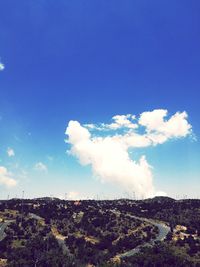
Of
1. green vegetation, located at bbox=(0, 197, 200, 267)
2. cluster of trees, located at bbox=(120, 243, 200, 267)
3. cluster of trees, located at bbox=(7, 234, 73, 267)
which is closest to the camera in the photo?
cluster of trees, located at bbox=(7, 234, 73, 267)

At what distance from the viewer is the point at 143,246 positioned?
102938 millimetres

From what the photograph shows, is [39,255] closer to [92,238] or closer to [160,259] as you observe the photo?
[160,259]

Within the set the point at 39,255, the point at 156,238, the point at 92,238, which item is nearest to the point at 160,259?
the point at 39,255

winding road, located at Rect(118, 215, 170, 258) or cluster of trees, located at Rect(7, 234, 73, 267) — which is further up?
winding road, located at Rect(118, 215, 170, 258)

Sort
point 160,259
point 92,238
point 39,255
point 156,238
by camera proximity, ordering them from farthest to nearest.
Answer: point 156,238 → point 92,238 → point 39,255 → point 160,259

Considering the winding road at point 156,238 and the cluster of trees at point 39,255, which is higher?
the winding road at point 156,238

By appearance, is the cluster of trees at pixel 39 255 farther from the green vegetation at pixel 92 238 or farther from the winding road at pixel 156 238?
the winding road at pixel 156 238

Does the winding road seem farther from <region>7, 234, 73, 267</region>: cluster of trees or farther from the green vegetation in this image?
<region>7, 234, 73, 267</region>: cluster of trees

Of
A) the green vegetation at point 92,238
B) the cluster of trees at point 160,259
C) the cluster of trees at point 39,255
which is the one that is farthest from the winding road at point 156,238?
the cluster of trees at point 39,255

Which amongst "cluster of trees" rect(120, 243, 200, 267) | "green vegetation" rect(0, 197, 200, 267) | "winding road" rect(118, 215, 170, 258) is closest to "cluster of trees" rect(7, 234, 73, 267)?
"green vegetation" rect(0, 197, 200, 267)

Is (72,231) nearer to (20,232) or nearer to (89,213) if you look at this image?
(20,232)

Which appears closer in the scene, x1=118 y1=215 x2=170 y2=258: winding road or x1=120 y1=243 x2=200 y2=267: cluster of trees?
x1=120 y1=243 x2=200 y2=267: cluster of trees

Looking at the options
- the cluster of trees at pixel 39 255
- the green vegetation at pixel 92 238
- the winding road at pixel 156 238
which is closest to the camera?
the cluster of trees at pixel 39 255

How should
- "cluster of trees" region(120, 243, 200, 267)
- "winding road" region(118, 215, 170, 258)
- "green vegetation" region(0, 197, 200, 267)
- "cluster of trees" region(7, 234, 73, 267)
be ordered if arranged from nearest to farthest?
"cluster of trees" region(7, 234, 73, 267) < "cluster of trees" region(120, 243, 200, 267) < "green vegetation" region(0, 197, 200, 267) < "winding road" region(118, 215, 170, 258)
